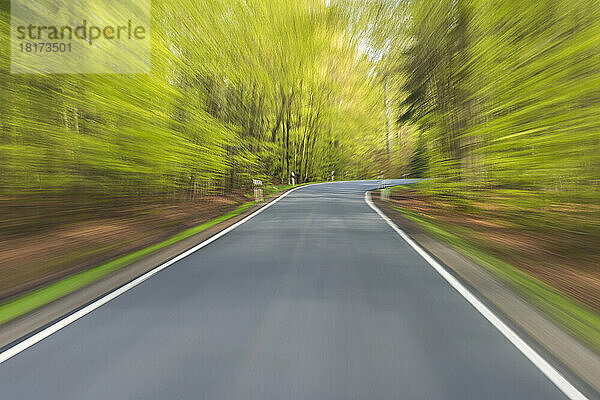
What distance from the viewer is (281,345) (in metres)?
3.70

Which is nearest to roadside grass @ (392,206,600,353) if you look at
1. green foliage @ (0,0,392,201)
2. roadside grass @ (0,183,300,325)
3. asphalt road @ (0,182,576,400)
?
asphalt road @ (0,182,576,400)

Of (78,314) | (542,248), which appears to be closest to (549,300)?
(542,248)

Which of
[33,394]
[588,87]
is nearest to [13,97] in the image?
[33,394]

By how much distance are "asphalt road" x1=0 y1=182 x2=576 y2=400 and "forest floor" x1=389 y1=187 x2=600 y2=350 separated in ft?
3.43

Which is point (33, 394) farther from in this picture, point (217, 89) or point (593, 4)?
point (217, 89)

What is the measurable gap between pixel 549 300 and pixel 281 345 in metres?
3.45

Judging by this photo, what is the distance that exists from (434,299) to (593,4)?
5556 millimetres

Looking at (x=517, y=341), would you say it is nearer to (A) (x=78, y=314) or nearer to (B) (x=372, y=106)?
(A) (x=78, y=314)

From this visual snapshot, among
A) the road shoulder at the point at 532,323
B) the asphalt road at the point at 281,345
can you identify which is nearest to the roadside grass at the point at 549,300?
the road shoulder at the point at 532,323

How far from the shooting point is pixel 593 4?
258 inches

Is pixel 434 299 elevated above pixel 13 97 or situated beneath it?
situated beneath

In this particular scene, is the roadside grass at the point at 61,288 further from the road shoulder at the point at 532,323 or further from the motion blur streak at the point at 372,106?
the road shoulder at the point at 532,323

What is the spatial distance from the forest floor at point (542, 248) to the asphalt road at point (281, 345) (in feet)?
3.43

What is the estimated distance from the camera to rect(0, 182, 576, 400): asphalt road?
298cm
